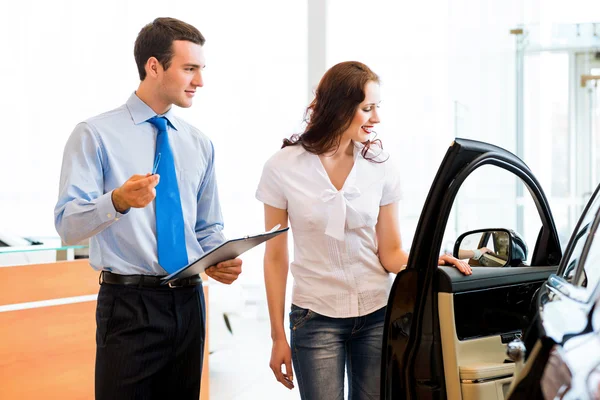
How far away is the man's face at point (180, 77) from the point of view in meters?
2.25

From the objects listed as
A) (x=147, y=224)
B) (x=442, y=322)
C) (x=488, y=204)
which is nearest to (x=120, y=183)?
(x=147, y=224)

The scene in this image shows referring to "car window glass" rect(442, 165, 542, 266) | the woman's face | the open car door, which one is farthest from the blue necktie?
"car window glass" rect(442, 165, 542, 266)

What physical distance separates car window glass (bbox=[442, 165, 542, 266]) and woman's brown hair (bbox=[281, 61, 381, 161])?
143 inches

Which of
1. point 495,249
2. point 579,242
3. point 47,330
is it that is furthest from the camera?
point 47,330

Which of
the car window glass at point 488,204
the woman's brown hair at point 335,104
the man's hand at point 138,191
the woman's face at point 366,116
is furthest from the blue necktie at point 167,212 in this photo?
the car window glass at point 488,204

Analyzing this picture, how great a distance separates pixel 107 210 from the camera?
1969 mm

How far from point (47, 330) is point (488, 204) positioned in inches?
143

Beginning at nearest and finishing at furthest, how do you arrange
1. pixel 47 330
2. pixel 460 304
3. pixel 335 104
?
pixel 460 304
pixel 335 104
pixel 47 330

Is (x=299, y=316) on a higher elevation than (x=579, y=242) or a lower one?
lower

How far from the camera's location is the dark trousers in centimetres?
210

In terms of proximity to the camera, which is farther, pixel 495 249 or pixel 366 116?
pixel 366 116

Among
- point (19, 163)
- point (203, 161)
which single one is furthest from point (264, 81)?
point (203, 161)

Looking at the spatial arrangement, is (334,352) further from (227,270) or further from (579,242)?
(579,242)

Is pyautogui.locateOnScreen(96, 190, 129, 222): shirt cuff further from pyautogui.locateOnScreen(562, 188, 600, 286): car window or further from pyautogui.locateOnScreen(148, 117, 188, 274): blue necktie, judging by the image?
pyautogui.locateOnScreen(562, 188, 600, 286): car window
